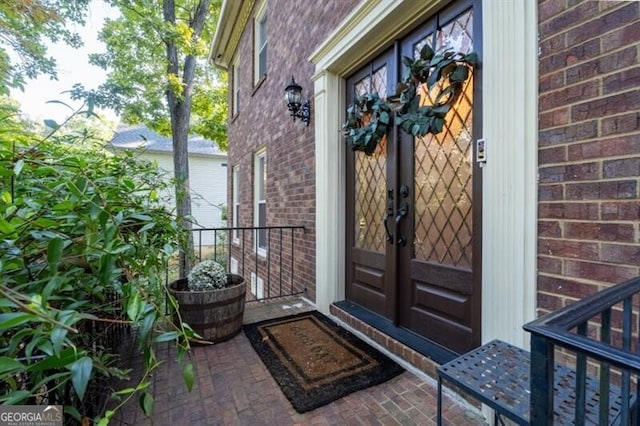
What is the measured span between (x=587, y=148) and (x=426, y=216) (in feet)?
3.06

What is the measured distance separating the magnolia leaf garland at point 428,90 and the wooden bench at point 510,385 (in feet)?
4.09

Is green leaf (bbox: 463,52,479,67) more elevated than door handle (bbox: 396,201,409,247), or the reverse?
green leaf (bbox: 463,52,479,67)

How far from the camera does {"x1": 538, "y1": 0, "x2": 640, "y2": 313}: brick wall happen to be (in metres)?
1.05

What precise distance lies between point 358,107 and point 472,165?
115 cm

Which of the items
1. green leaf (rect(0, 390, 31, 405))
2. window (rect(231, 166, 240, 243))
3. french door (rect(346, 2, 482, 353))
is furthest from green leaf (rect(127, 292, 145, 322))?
window (rect(231, 166, 240, 243))

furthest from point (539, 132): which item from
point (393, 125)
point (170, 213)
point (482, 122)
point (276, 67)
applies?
point (276, 67)

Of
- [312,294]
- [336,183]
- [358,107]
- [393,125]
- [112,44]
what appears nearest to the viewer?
[393,125]

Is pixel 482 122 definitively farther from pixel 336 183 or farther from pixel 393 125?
pixel 336 183

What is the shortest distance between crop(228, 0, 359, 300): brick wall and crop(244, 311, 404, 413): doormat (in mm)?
679

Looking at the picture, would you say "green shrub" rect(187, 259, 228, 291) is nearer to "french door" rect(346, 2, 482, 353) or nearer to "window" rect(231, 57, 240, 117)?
"french door" rect(346, 2, 482, 353)

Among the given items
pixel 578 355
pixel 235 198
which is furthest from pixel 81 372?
pixel 235 198

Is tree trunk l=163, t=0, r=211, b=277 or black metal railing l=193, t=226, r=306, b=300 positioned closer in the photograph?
black metal railing l=193, t=226, r=306, b=300

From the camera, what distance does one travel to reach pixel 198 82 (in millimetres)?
8906

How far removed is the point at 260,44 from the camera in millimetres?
5316
